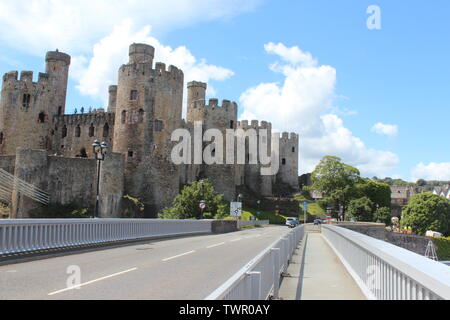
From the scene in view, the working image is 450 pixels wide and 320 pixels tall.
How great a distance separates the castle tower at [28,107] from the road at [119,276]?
164 feet

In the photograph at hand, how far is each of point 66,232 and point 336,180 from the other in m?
69.4

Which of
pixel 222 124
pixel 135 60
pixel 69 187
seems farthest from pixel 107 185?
pixel 222 124

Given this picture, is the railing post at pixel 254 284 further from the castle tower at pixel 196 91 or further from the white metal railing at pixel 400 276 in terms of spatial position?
the castle tower at pixel 196 91

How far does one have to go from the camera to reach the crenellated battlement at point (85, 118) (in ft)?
199

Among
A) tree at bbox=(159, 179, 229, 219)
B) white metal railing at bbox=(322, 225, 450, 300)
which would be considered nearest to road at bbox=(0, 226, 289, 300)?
white metal railing at bbox=(322, 225, 450, 300)

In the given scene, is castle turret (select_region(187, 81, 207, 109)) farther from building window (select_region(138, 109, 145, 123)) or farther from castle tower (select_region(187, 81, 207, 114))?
building window (select_region(138, 109, 145, 123))

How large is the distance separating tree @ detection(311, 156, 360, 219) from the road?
219 feet

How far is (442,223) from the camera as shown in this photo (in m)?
73.1

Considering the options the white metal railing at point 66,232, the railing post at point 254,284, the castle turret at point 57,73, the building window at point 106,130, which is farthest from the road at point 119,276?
the castle turret at point 57,73

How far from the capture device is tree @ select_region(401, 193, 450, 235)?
7269 cm

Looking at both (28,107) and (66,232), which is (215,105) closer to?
(28,107)

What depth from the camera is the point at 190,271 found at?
1137 centimetres
